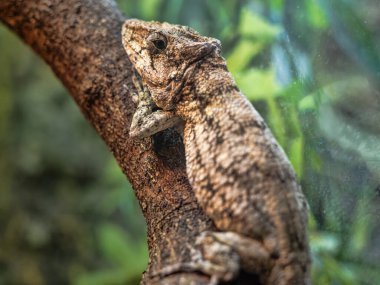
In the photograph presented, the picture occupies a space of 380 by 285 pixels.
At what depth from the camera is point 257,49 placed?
3.10 m

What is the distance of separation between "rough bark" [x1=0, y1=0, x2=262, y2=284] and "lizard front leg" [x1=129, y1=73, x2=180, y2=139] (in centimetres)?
7

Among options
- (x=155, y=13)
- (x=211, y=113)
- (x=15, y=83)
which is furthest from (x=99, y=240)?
(x=211, y=113)

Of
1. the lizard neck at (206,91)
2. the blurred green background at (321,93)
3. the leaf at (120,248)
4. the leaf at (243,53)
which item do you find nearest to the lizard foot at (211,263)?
the lizard neck at (206,91)

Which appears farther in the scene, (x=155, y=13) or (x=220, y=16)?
(x=155, y=13)

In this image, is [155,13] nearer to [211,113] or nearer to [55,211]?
[211,113]

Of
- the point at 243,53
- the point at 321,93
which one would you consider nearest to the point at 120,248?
the point at 243,53

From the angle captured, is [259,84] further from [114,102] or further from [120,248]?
[120,248]

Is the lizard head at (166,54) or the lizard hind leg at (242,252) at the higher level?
the lizard head at (166,54)

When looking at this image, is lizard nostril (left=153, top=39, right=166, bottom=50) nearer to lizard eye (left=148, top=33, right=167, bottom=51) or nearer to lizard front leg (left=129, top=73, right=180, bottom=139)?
lizard eye (left=148, top=33, right=167, bottom=51)

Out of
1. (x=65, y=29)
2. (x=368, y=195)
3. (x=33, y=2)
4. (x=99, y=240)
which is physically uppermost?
(x=33, y=2)

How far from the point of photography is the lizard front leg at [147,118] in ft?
7.98

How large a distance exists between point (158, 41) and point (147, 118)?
16.2 inches

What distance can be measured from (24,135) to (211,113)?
483 centimetres

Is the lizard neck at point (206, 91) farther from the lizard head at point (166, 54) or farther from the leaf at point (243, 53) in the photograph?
the leaf at point (243, 53)
